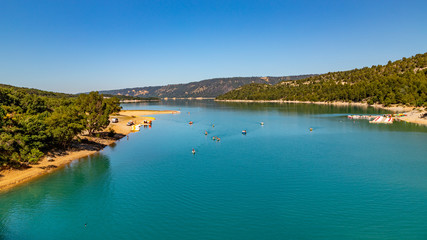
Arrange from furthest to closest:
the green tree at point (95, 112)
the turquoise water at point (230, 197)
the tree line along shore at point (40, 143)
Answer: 1. the green tree at point (95, 112)
2. the tree line along shore at point (40, 143)
3. the turquoise water at point (230, 197)

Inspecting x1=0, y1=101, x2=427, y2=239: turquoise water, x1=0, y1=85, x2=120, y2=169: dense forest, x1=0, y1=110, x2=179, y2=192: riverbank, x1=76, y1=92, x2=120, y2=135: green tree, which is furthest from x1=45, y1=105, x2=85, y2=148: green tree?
x1=76, y1=92, x2=120, y2=135: green tree

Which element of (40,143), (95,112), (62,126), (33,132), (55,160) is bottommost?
(55,160)

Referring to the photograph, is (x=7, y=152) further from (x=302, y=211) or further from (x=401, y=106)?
(x=401, y=106)

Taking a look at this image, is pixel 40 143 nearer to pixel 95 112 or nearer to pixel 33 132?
pixel 33 132

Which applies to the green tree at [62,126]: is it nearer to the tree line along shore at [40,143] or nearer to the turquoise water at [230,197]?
the tree line along shore at [40,143]

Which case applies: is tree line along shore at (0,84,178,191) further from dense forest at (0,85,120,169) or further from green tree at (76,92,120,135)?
green tree at (76,92,120,135)

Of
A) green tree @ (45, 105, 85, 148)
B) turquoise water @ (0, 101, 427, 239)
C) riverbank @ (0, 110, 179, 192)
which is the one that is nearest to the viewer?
turquoise water @ (0, 101, 427, 239)

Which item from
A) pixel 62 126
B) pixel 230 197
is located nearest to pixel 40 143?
pixel 62 126

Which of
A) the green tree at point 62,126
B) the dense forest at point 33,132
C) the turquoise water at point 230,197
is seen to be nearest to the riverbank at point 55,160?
the dense forest at point 33,132

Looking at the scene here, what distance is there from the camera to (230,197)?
127 ft

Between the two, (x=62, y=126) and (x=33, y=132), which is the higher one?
(x=62, y=126)

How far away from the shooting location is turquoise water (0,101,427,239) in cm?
3019

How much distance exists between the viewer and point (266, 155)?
2566 inches

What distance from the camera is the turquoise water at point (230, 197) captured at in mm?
30188
